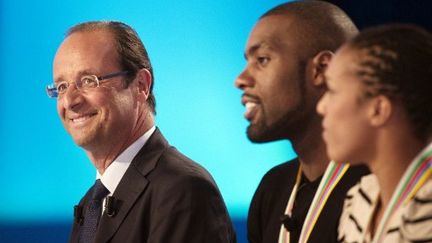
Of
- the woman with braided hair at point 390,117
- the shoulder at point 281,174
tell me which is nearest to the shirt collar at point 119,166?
the shoulder at point 281,174

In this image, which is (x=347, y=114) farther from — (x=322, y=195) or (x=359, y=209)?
(x=322, y=195)

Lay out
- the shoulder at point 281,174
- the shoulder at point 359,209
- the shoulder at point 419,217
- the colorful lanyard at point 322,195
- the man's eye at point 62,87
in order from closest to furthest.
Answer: the shoulder at point 419,217
the shoulder at point 359,209
the colorful lanyard at point 322,195
the shoulder at point 281,174
the man's eye at point 62,87

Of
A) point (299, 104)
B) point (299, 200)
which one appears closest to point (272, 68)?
point (299, 104)

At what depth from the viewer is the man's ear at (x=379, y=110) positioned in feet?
5.43

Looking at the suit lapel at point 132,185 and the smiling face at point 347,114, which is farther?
the suit lapel at point 132,185

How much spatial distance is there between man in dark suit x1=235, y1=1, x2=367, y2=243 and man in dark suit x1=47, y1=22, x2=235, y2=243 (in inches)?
17.7

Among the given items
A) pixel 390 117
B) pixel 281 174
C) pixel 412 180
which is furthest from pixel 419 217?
pixel 281 174

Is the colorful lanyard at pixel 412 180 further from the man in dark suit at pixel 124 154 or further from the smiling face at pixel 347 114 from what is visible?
the man in dark suit at pixel 124 154

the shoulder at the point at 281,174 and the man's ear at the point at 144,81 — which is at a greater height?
the man's ear at the point at 144,81

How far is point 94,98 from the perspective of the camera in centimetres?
298

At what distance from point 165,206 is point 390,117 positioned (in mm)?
1168

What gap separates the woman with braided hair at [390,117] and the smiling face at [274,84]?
1.54ft

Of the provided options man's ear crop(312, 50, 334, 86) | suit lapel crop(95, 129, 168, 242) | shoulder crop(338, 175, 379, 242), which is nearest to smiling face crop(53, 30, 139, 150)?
suit lapel crop(95, 129, 168, 242)

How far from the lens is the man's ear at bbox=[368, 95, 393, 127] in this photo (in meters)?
1.66
